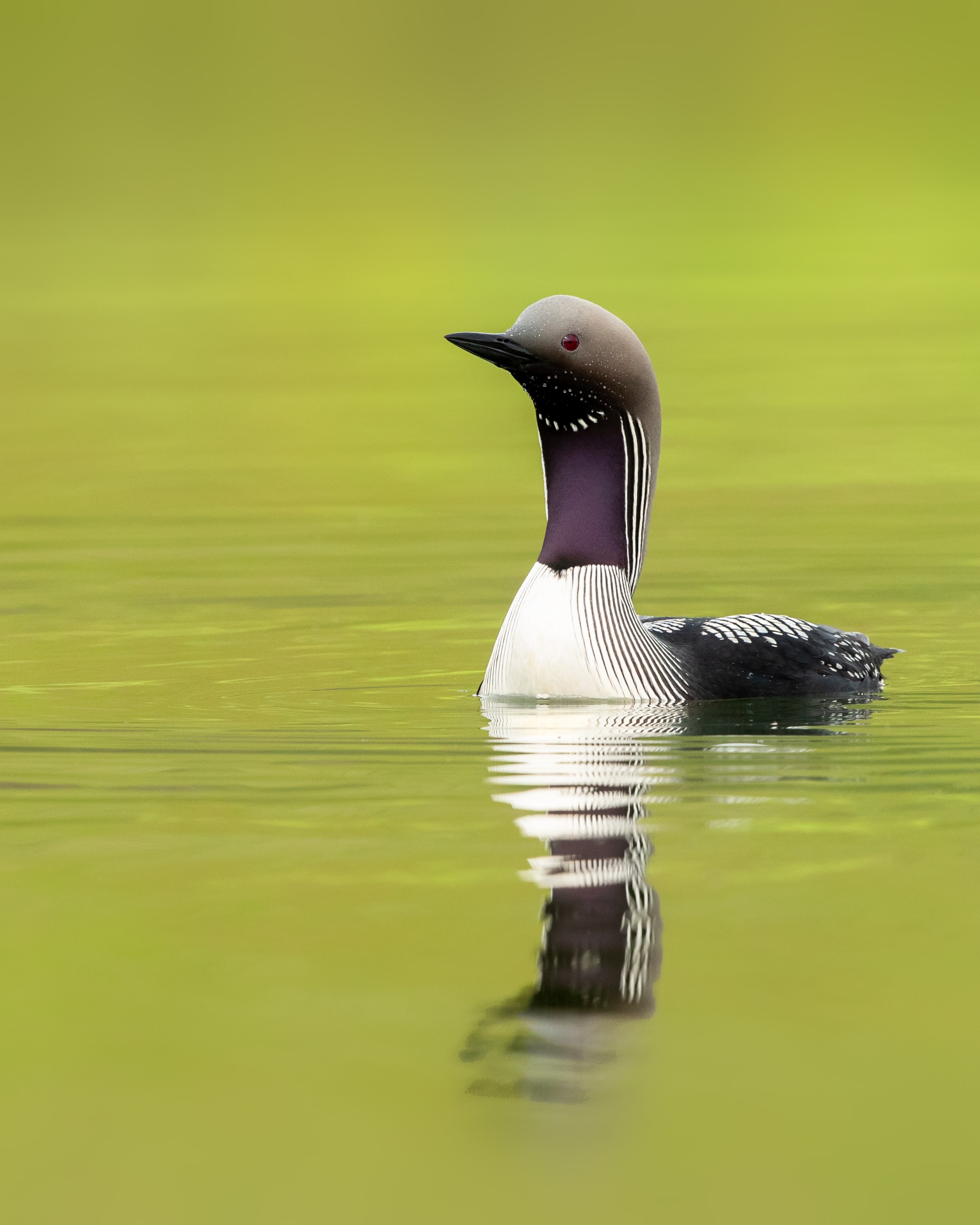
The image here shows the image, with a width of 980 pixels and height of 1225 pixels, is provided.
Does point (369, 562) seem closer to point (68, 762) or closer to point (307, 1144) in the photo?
point (68, 762)

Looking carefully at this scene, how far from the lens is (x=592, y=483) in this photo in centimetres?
675

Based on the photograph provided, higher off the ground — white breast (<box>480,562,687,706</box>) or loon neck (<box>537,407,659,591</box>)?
loon neck (<box>537,407,659,591</box>)

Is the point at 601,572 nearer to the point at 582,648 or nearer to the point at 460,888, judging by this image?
the point at 582,648

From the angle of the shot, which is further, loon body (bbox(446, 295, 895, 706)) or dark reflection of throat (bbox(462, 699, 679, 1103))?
loon body (bbox(446, 295, 895, 706))

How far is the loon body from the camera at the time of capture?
6.57 m

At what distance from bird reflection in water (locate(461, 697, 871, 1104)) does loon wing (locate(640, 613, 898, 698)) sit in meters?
0.06

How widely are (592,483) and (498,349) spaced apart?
1.79 ft

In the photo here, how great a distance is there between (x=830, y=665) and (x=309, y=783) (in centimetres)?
203

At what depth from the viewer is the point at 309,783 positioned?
5668 millimetres

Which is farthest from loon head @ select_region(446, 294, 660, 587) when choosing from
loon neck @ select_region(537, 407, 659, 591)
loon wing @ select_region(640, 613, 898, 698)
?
loon wing @ select_region(640, 613, 898, 698)

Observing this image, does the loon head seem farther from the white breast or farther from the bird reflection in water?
the bird reflection in water

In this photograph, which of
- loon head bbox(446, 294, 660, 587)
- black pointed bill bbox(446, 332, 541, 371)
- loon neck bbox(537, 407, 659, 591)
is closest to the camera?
black pointed bill bbox(446, 332, 541, 371)

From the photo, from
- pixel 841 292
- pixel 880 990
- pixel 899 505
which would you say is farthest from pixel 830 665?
pixel 841 292

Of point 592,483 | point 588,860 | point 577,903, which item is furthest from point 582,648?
point 577,903
